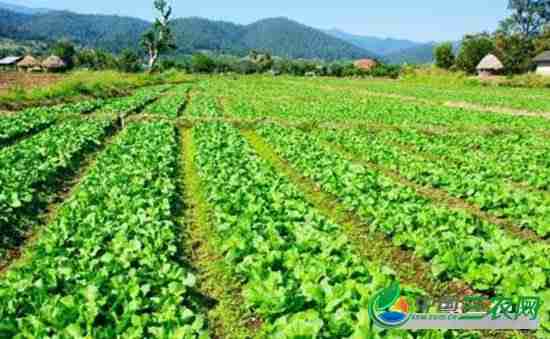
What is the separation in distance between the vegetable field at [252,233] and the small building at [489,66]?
223ft

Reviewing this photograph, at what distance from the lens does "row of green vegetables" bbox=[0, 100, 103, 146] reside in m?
17.8

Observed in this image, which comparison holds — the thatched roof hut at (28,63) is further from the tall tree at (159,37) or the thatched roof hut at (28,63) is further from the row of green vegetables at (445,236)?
the row of green vegetables at (445,236)

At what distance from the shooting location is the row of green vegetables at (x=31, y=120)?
58.2 feet

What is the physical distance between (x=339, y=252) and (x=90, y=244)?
162 inches

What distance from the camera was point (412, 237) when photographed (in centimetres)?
829

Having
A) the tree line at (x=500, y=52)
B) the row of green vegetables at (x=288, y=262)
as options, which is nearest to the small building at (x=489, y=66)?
the tree line at (x=500, y=52)

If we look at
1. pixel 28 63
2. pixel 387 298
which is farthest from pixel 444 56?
pixel 387 298

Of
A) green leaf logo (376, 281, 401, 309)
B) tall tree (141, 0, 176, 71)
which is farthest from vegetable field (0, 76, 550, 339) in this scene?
tall tree (141, 0, 176, 71)

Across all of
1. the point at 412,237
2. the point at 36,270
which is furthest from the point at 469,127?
the point at 36,270

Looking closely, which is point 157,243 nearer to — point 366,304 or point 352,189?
point 366,304

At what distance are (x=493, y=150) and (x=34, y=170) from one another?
15735 mm

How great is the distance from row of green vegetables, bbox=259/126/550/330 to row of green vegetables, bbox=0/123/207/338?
4.07 m

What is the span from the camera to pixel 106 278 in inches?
247

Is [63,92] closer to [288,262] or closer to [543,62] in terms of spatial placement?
[288,262]
